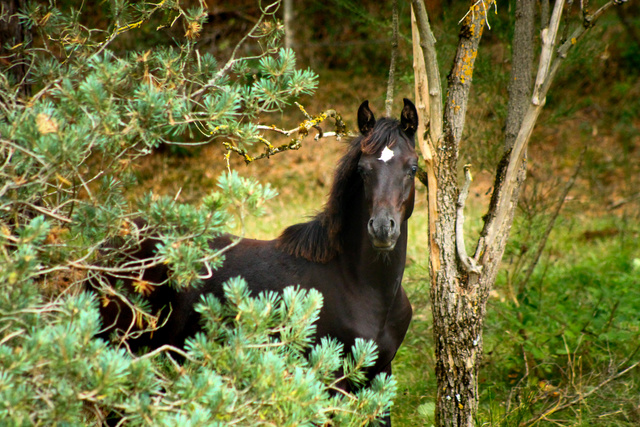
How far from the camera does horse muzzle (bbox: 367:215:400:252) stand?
315 cm

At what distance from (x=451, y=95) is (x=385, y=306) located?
140cm

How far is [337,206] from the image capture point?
366 cm

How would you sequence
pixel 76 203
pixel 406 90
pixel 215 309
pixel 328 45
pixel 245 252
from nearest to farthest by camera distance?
pixel 215 309 < pixel 76 203 < pixel 245 252 < pixel 406 90 < pixel 328 45

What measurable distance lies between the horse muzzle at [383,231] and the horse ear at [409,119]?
2.32 feet

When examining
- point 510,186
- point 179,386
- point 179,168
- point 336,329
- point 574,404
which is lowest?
point 179,168

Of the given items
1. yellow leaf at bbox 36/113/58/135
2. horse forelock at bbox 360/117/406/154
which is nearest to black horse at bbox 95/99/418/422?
horse forelock at bbox 360/117/406/154

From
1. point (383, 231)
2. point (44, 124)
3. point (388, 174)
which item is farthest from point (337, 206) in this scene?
point (44, 124)

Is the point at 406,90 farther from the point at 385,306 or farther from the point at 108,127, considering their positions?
the point at 108,127

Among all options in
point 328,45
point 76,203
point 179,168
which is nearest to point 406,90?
point 76,203

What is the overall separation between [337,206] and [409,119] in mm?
706

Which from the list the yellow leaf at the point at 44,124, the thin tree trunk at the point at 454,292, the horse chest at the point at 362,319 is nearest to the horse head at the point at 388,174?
the thin tree trunk at the point at 454,292

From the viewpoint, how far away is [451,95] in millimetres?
3621

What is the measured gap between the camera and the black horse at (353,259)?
3406 millimetres

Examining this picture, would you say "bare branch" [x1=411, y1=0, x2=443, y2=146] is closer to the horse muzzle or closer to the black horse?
the black horse
